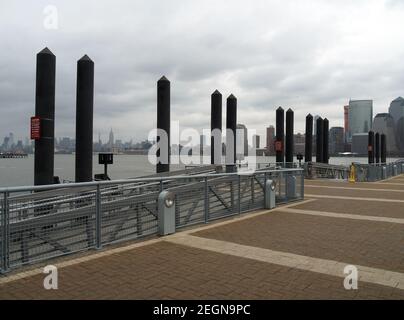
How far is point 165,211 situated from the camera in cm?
753

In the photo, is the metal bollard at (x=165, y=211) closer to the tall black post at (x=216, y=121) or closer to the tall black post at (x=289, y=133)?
the tall black post at (x=216, y=121)

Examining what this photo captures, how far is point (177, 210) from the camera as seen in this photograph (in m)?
8.30

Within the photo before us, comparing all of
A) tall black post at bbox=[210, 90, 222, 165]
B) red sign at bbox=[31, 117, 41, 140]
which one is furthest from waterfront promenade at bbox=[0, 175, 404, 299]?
tall black post at bbox=[210, 90, 222, 165]

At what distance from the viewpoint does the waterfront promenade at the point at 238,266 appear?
459 centimetres

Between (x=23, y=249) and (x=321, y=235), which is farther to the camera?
(x=321, y=235)

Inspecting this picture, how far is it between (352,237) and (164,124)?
30.0ft

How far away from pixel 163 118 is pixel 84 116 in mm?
3626

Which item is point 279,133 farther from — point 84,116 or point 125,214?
point 125,214

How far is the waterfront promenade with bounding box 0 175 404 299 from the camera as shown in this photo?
4.59 metres

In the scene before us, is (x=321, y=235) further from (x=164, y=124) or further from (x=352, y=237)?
(x=164, y=124)

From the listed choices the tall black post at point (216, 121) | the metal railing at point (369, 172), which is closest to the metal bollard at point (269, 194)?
the tall black post at point (216, 121)

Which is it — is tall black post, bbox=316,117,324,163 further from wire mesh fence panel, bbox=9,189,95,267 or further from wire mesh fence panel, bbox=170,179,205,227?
wire mesh fence panel, bbox=9,189,95,267

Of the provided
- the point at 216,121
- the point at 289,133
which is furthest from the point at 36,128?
the point at 289,133
